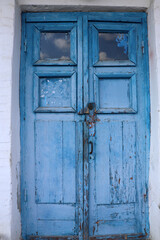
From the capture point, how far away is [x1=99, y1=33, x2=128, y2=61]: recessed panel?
2.15 meters

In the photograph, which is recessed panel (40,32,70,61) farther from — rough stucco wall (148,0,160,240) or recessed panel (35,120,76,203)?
rough stucco wall (148,0,160,240)

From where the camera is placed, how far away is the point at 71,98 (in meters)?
2.09

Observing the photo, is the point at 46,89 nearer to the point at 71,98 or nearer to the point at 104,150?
the point at 71,98

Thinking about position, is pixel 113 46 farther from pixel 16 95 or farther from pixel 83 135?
pixel 16 95

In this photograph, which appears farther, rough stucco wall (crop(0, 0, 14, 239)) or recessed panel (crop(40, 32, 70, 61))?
recessed panel (crop(40, 32, 70, 61))

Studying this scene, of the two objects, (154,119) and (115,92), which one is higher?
(115,92)

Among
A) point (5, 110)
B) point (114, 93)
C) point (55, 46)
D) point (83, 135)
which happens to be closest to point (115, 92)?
point (114, 93)

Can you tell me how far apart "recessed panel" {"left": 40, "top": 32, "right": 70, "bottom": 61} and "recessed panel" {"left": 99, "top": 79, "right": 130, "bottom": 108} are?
0.50 metres

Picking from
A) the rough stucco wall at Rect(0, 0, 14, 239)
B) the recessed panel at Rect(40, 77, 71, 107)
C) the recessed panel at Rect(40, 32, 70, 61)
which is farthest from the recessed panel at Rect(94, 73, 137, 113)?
the rough stucco wall at Rect(0, 0, 14, 239)

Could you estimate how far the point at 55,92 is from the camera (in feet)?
6.94

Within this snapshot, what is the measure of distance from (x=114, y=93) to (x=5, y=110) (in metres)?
1.12

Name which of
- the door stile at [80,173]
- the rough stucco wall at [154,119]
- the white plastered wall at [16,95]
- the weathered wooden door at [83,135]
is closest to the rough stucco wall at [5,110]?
the white plastered wall at [16,95]

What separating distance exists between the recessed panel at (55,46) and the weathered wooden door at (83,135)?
36 mm

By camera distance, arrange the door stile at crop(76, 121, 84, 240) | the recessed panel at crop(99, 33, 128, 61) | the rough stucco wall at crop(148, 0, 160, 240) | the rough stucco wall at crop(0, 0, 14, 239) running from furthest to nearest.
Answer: the recessed panel at crop(99, 33, 128, 61)
the door stile at crop(76, 121, 84, 240)
the rough stucco wall at crop(148, 0, 160, 240)
the rough stucco wall at crop(0, 0, 14, 239)
